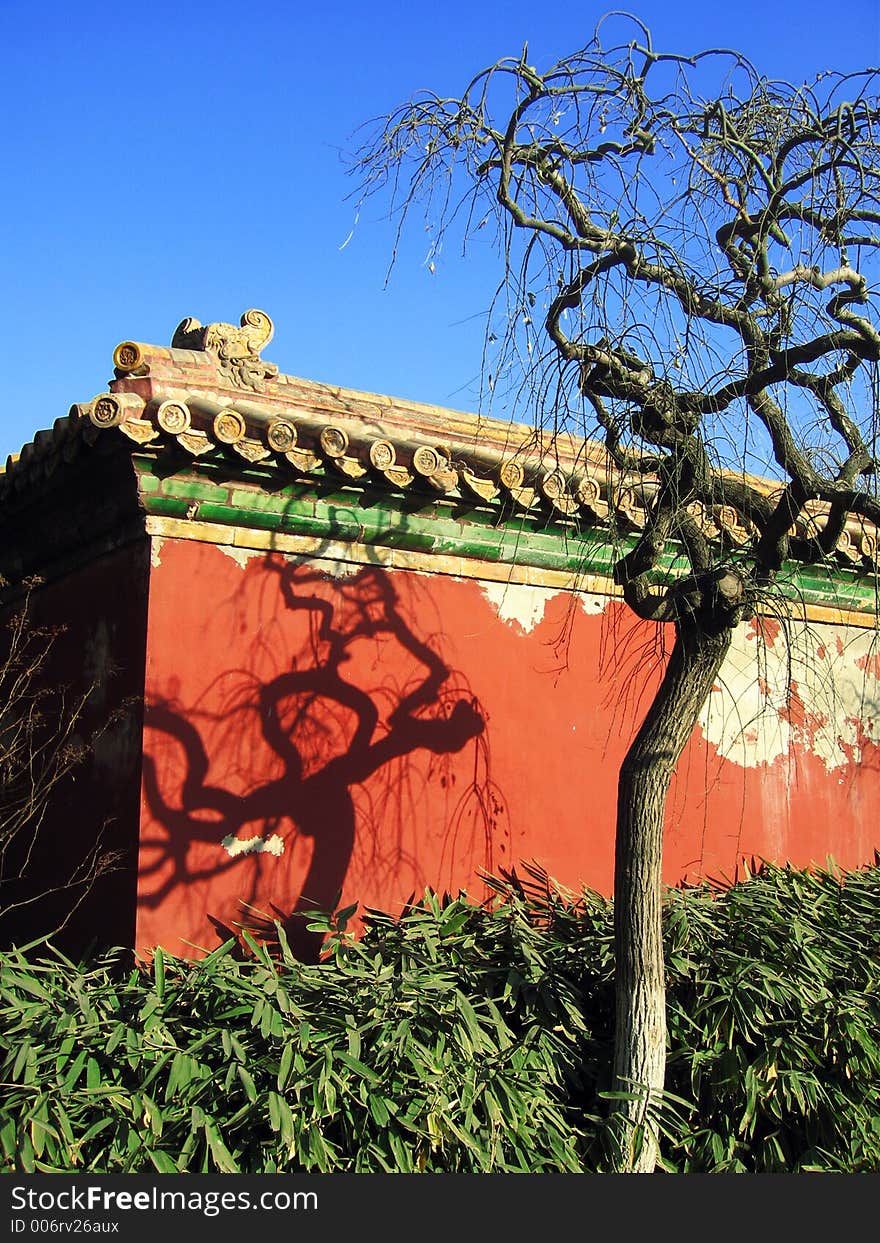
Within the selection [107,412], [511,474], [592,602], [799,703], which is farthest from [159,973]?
[799,703]

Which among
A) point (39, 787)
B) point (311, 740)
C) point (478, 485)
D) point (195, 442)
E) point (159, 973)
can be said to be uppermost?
point (478, 485)

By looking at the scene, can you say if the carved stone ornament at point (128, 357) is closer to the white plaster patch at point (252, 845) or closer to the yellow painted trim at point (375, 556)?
the yellow painted trim at point (375, 556)

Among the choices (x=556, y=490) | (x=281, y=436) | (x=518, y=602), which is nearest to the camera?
(x=281, y=436)

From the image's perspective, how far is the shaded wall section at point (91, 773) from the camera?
4.98 m

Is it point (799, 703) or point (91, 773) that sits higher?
point (799, 703)

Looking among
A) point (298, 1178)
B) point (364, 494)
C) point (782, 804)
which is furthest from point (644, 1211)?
point (782, 804)

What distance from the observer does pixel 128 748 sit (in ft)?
16.4

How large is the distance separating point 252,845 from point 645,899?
167cm

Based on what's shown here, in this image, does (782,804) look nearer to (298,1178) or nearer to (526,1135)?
(526,1135)

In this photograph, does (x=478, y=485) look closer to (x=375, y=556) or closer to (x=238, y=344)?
(x=375, y=556)

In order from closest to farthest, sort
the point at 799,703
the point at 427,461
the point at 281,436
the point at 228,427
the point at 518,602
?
the point at 228,427, the point at 281,436, the point at 427,461, the point at 518,602, the point at 799,703

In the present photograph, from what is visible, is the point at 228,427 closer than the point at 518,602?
Yes

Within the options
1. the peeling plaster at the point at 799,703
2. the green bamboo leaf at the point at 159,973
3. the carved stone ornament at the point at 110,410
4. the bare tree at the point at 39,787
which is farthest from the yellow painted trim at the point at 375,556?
the green bamboo leaf at the point at 159,973

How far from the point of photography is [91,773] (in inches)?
208
